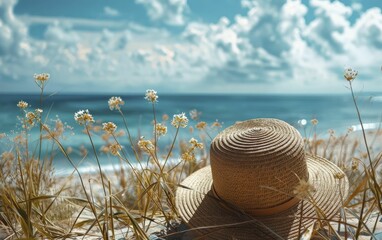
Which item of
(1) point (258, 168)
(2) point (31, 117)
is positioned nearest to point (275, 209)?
(1) point (258, 168)

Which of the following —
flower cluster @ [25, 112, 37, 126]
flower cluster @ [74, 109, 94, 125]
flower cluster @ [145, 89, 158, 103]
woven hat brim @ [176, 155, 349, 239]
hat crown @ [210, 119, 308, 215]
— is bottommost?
woven hat brim @ [176, 155, 349, 239]

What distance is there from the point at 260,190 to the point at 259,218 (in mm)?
201

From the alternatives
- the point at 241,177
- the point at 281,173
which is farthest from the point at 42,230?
the point at 281,173

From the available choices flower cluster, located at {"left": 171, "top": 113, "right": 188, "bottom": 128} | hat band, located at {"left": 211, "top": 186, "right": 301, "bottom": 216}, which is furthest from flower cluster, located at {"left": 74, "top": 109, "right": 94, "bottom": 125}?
hat band, located at {"left": 211, "top": 186, "right": 301, "bottom": 216}

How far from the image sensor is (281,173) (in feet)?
8.48

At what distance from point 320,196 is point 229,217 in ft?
1.96

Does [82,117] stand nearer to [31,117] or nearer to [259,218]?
[31,117]

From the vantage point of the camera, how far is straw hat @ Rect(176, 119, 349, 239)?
2.59m

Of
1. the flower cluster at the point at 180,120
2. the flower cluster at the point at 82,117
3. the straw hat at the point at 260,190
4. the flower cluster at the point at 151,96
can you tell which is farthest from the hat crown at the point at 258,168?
the flower cluster at the point at 82,117

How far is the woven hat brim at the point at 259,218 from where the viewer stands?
2.59 m

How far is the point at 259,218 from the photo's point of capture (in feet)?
8.89

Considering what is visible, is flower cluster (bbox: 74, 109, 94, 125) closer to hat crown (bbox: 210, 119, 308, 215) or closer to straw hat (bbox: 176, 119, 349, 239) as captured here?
straw hat (bbox: 176, 119, 349, 239)

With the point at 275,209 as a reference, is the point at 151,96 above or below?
above

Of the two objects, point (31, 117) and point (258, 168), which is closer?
point (258, 168)
